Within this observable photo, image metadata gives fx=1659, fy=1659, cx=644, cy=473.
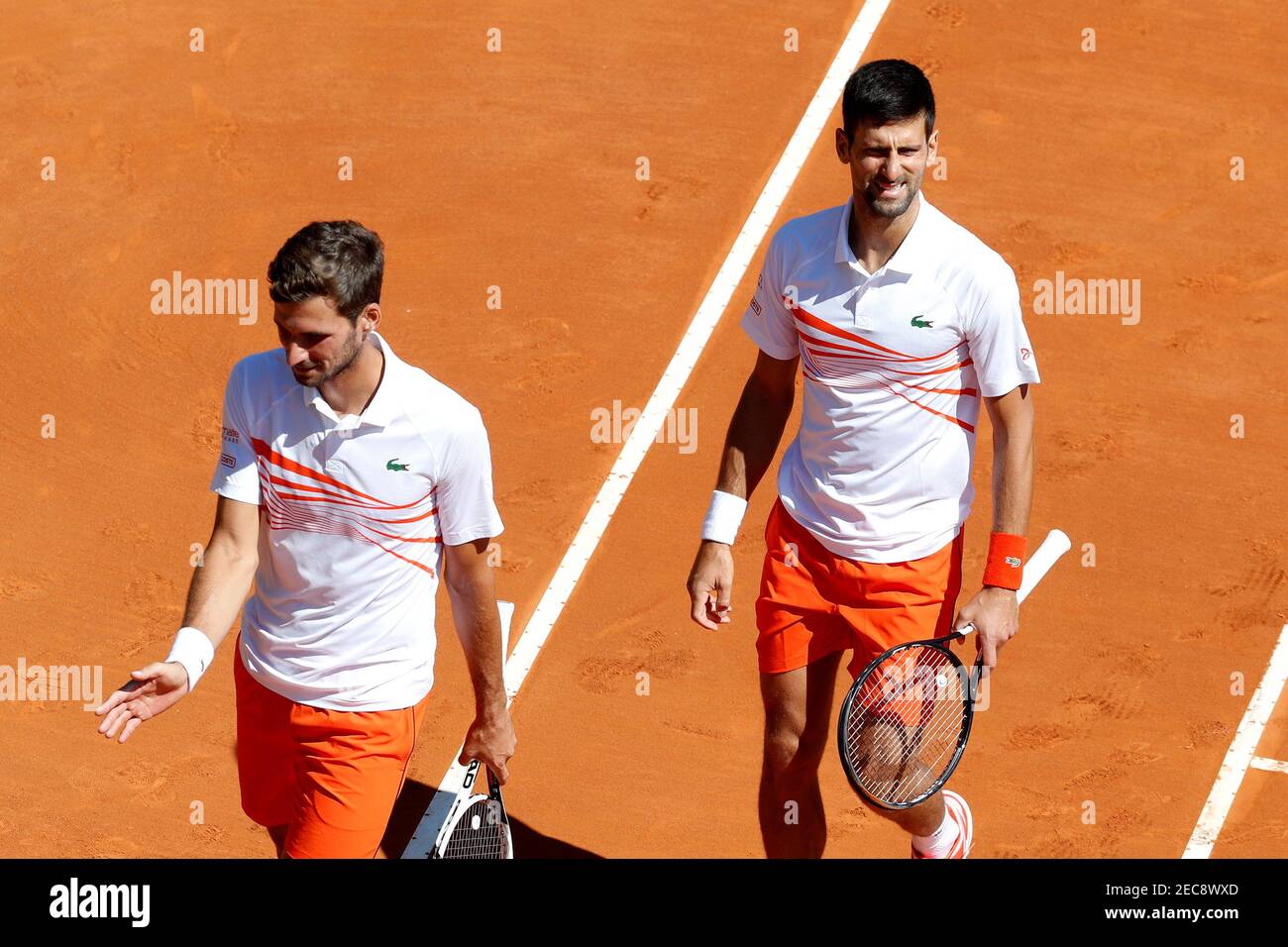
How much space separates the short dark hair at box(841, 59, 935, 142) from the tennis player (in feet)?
5.42

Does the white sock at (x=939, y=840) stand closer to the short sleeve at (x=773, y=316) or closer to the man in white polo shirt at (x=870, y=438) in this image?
the man in white polo shirt at (x=870, y=438)

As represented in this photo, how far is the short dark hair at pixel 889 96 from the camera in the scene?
5.50 m

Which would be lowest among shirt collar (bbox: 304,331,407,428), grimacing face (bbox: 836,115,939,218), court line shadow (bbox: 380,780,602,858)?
court line shadow (bbox: 380,780,602,858)

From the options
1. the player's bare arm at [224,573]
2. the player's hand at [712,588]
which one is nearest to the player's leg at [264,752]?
the player's bare arm at [224,573]

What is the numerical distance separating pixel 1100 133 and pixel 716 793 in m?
5.70

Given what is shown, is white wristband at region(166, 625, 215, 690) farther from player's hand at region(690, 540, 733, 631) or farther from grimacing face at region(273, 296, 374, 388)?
player's hand at region(690, 540, 733, 631)

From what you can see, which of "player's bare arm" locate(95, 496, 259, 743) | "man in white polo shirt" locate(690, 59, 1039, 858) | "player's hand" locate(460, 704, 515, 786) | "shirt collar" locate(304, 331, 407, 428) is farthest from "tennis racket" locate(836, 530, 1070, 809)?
"player's bare arm" locate(95, 496, 259, 743)

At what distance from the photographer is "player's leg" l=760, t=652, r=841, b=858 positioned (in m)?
6.17

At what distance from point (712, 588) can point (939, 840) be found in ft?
4.54

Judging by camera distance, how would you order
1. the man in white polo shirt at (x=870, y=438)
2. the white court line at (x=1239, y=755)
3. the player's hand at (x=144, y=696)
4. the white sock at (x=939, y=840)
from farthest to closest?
the white court line at (x=1239, y=755) < the white sock at (x=939, y=840) < the man in white polo shirt at (x=870, y=438) < the player's hand at (x=144, y=696)

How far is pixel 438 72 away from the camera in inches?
456

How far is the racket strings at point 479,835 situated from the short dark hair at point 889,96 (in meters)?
2.67
